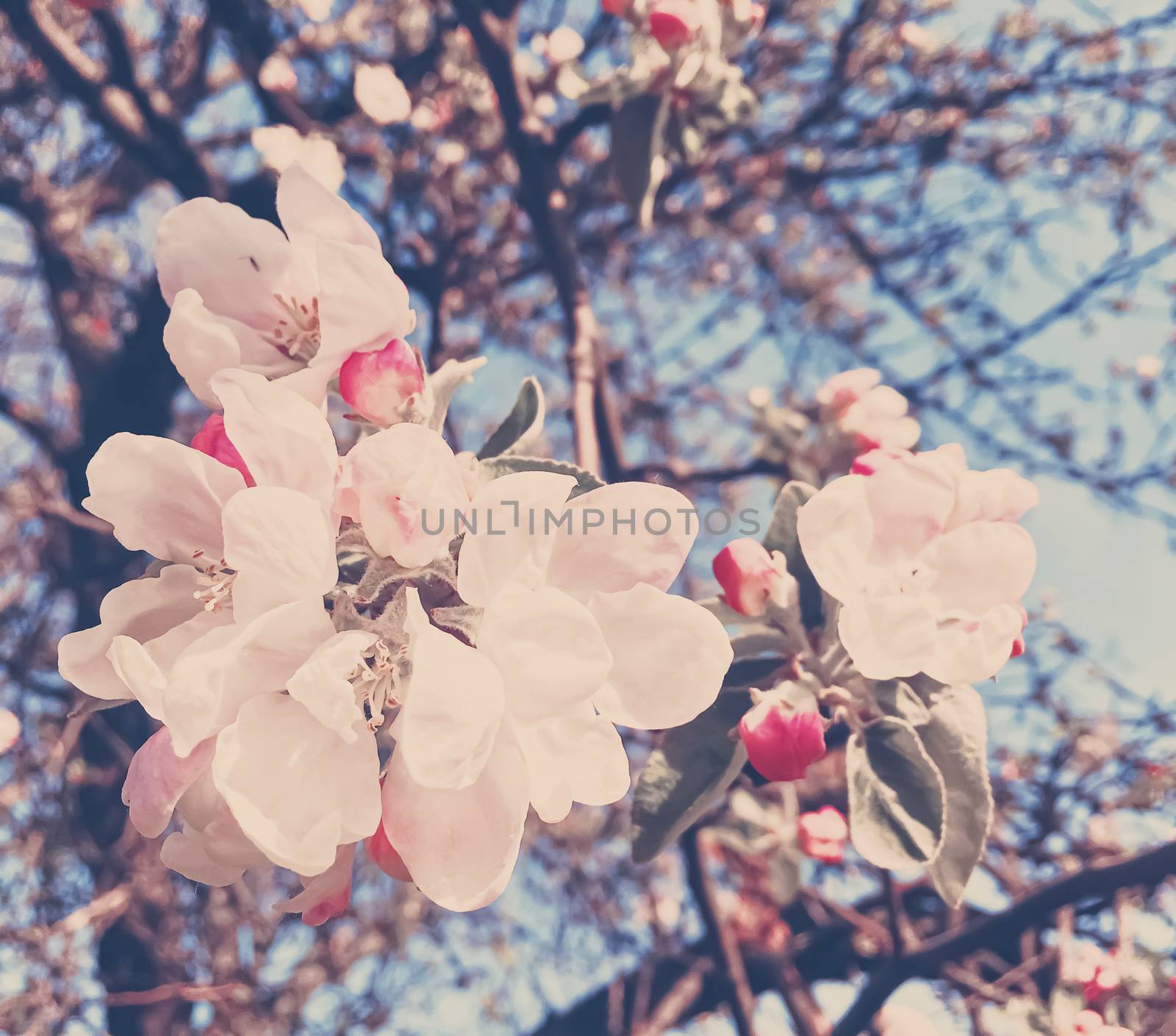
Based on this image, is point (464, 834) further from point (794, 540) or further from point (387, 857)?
point (794, 540)

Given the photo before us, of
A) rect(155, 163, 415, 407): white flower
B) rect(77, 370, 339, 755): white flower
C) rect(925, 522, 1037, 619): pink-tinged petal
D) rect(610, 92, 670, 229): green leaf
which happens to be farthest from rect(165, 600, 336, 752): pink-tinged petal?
rect(610, 92, 670, 229): green leaf

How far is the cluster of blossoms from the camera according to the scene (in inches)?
21.2

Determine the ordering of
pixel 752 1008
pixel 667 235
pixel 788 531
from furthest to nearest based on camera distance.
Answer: pixel 667 235 → pixel 752 1008 → pixel 788 531

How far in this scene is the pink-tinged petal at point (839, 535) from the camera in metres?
0.76

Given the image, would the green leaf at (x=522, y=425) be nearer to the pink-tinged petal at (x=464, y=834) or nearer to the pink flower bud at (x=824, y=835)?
the pink-tinged petal at (x=464, y=834)

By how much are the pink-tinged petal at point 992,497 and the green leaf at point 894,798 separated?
0.22 m

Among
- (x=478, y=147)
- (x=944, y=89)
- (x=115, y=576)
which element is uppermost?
(x=478, y=147)

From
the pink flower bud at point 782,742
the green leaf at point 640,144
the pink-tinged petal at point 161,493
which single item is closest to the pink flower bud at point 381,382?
the pink-tinged petal at point 161,493

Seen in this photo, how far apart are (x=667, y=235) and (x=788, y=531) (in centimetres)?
246

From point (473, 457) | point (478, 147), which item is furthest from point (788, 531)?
point (478, 147)

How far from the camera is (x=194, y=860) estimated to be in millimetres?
645

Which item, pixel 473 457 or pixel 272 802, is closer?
pixel 272 802

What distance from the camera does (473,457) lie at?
2.48ft

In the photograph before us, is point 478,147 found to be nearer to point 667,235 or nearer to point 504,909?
point 667,235
